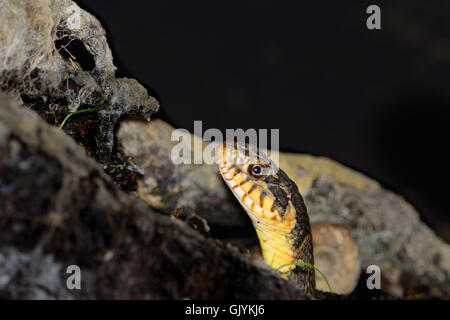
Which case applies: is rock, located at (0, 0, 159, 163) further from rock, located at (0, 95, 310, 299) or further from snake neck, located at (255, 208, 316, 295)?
snake neck, located at (255, 208, 316, 295)

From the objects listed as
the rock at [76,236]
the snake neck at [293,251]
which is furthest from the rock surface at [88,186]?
the snake neck at [293,251]

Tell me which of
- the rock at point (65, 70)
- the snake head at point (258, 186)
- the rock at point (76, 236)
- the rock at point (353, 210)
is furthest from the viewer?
the rock at point (353, 210)

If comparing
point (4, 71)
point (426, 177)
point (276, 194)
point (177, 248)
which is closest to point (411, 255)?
point (426, 177)

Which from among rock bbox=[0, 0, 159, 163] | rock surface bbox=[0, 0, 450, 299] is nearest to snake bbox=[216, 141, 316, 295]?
rock surface bbox=[0, 0, 450, 299]

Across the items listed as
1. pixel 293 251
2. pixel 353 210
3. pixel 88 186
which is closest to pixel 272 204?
pixel 293 251

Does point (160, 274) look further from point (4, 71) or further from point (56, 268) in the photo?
point (4, 71)

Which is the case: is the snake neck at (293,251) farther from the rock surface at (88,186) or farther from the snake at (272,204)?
the rock surface at (88,186)
